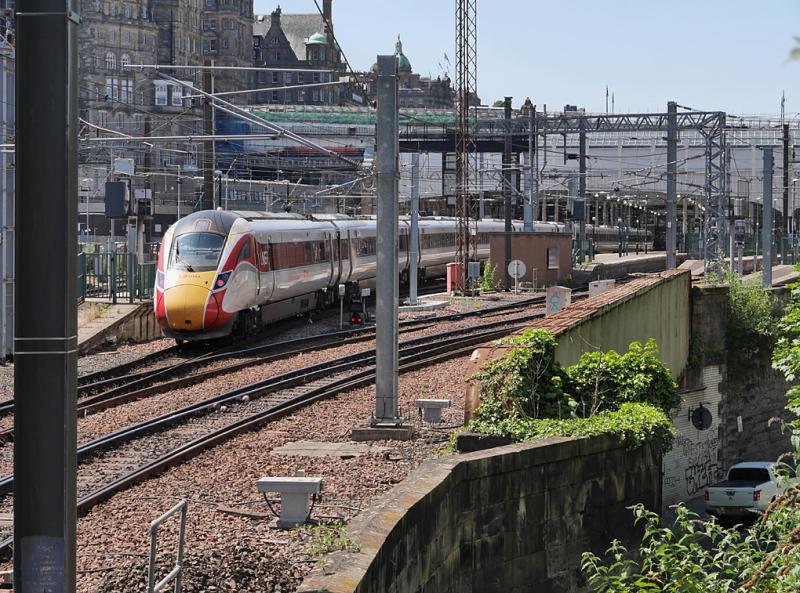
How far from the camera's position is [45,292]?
641 centimetres

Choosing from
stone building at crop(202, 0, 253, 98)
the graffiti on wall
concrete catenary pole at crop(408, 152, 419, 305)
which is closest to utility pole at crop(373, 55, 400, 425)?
the graffiti on wall

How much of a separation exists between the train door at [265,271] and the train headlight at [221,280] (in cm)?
191

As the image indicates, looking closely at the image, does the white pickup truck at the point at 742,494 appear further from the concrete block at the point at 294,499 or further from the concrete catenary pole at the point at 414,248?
the concrete block at the point at 294,499

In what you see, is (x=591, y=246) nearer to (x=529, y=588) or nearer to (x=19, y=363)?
(x=529, y=588)

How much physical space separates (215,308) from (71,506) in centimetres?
2032

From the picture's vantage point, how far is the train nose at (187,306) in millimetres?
26641

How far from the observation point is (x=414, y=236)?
39.6 meters

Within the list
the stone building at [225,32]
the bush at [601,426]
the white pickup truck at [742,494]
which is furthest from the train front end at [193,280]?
the stone building at [225,32]

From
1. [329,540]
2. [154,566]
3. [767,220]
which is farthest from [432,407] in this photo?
[767,220]

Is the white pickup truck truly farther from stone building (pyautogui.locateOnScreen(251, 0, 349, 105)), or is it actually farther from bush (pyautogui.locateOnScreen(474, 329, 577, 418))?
stone building (pyautogui.locateOnScreen(251, 0, 349, 105))

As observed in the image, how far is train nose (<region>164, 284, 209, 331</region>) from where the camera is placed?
26.6 meters

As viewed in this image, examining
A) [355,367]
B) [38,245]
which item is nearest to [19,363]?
[38,245]

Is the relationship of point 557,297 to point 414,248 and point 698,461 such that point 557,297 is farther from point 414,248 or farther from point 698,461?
point 414,248

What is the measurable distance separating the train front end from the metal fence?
5628 mm
